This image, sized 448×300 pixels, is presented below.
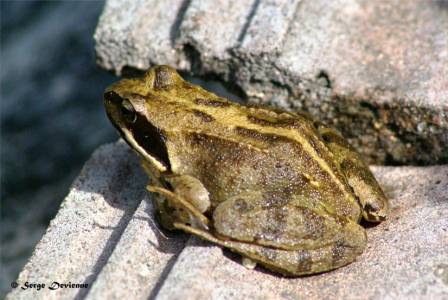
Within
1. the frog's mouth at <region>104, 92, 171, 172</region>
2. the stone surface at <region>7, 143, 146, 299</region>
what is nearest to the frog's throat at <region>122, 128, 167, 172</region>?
the frog's mouth at <region>104, 92, 171, 172</region>

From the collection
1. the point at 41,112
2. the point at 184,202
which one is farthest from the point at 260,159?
the point at 41,112

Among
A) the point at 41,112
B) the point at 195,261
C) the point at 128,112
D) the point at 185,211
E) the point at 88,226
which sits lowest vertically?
the point at 41,112

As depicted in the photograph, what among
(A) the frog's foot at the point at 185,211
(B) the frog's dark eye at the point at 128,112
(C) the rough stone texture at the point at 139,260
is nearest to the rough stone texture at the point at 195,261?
(C) the rough stone texture at the point at 139,260

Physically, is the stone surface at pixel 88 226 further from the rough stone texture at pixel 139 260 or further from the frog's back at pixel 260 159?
the frog's back at pixel 260 159

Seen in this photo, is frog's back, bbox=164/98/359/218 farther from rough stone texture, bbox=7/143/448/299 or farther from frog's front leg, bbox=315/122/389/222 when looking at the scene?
rough stone texture, bbox=7/143/448/299

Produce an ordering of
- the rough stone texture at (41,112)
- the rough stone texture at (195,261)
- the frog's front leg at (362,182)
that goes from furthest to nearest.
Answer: the rough stone texture at (41,112), the frog's front leg at (362,182), the rough stone texture at (195,261)

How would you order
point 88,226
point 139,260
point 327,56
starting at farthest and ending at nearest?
point 327,56, point 88,226, point 139,260

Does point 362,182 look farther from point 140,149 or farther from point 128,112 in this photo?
point 128,112
